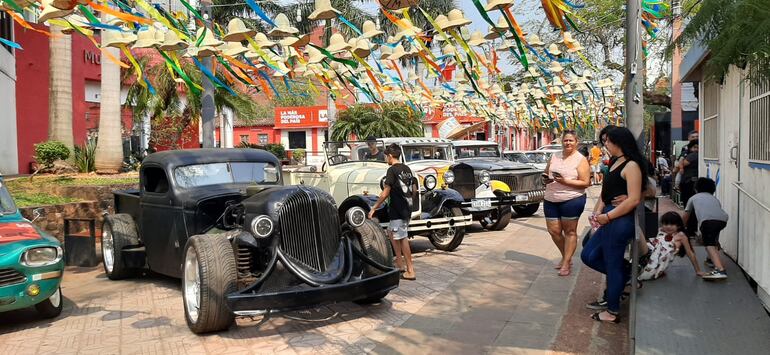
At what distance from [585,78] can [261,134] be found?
Answer: 113ft

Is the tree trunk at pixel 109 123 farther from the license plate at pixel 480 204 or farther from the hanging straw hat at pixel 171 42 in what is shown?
the license plate at pixel 480 204

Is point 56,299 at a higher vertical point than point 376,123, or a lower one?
lower

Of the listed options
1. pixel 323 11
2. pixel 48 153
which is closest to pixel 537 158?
pixel 48 153

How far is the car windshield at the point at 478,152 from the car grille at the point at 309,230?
34.2 ft

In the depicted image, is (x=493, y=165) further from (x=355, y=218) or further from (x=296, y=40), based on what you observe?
(x=355, y=218)

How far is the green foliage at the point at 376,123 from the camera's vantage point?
3303 cm

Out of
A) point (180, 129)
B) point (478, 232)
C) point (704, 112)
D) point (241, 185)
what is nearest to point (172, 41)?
point (241, 185)

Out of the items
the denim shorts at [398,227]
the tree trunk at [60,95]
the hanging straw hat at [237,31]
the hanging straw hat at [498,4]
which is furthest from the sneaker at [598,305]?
the tree trunk at [60,95]

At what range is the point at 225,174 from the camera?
770cm

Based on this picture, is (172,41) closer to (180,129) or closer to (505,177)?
(505,177)

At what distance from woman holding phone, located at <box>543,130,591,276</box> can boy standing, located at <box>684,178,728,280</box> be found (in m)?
1.17

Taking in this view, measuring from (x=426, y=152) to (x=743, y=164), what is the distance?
259 inches

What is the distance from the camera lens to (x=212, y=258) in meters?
5.47

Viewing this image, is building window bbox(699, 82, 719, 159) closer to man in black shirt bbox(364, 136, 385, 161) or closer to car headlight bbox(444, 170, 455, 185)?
car headlight bbox(444, 170, 455, 185)
